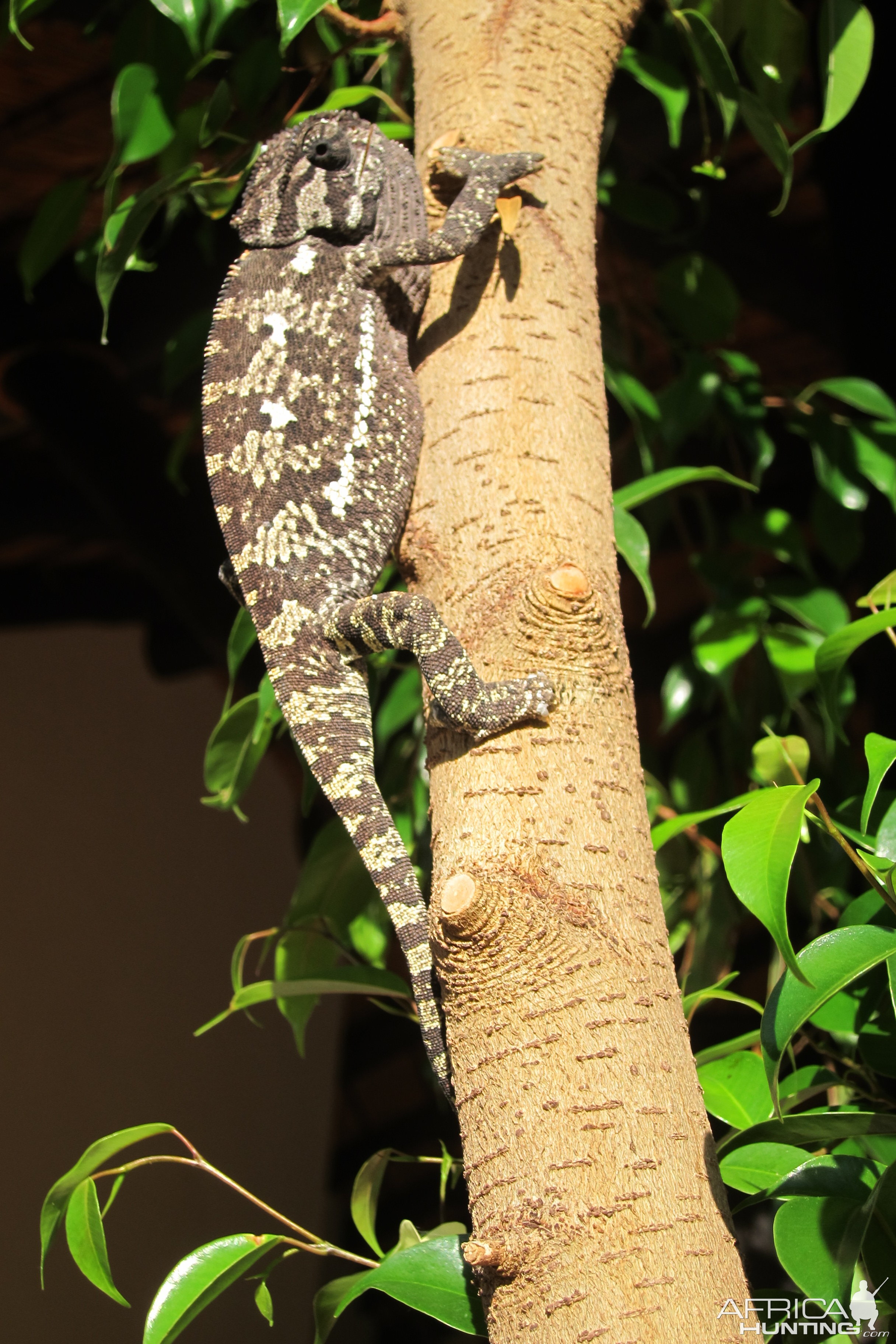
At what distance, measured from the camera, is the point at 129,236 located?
1.34 metres

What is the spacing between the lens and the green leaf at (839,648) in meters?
0.99

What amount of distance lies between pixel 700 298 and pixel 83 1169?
5.06ft

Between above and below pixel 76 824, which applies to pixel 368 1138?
below

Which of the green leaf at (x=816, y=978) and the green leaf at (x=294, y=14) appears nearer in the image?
the green leaf at (x=816, y=978)

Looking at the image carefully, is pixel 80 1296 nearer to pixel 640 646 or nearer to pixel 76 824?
pixel 76 824

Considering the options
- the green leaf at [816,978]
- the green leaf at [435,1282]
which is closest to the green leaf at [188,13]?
the green leaf at [816,978]

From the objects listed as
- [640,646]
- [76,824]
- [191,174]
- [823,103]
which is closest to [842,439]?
[823,103]

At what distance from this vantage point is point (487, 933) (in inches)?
31.3

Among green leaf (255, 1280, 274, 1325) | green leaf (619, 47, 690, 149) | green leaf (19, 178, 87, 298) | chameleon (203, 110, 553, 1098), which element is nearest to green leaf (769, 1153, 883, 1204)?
chameleon (203, 110, 553, 1098)

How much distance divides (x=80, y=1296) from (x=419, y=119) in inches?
95.2

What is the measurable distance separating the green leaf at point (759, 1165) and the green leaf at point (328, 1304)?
0.35 metres

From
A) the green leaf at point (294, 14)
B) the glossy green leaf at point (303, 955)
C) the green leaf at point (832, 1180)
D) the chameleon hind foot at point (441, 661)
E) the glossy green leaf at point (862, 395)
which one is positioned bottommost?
the green leaf at point (832, 1180)

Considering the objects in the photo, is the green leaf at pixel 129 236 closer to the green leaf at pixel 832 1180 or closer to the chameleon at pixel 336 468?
the chameleon at pixel 336 468

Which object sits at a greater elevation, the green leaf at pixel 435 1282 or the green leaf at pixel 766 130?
the green leaf at pixel 766 130
